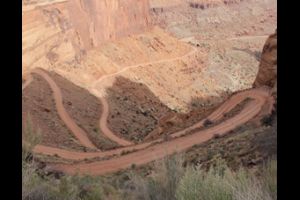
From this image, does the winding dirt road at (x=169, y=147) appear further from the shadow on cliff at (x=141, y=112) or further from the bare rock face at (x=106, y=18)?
the bare rock face at (x=106, y=18)

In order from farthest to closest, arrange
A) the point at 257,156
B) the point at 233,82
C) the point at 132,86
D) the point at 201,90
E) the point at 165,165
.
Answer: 1. the point at 233,82
2. the point at 201,90
3. the point at 132,86
4. the point at 257,156
5. the point at 165,165

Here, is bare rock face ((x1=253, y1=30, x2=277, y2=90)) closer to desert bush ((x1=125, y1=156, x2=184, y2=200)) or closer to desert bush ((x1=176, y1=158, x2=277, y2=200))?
desert bush ((x1=125, y1=156, x2=184, y2=200))

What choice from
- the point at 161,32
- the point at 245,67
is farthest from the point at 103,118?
the point at 161,32

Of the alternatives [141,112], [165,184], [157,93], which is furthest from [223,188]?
[157,93]

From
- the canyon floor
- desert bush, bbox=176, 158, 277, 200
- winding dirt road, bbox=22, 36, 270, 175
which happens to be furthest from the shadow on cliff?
desert bush, bbox=176, 158, 277, 200

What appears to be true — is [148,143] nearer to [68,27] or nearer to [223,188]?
[68,27]

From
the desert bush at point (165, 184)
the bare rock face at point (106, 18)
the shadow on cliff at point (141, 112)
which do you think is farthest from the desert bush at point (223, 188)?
the bare rock face at point (106, 18)
